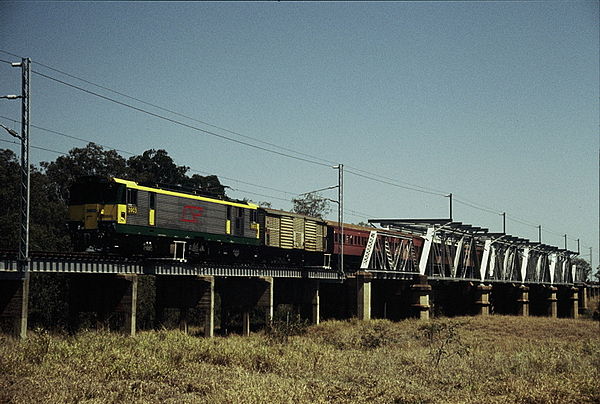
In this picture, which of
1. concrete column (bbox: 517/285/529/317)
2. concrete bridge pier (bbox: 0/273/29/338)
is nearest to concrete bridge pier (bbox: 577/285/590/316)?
concrete column (bbox: 517/285/529/317)

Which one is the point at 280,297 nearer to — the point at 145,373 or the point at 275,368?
the point at 275,368

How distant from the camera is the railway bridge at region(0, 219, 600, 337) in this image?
1443 inches

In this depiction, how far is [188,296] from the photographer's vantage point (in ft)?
151

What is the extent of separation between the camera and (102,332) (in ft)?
112

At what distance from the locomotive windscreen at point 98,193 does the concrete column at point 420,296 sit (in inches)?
1321

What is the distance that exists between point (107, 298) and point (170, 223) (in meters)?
5.71

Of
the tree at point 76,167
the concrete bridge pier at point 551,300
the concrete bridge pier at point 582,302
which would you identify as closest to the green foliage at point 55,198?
the tree at point 76,167

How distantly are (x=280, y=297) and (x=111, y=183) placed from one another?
22.9 metres

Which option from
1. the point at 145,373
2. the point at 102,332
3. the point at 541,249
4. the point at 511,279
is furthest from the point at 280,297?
the point at 541,249

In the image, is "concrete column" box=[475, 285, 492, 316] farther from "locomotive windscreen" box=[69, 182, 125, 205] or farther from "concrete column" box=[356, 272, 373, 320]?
"locomotive windscreen" box=[69, 182, 125, 205]

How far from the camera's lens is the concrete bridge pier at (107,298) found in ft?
127

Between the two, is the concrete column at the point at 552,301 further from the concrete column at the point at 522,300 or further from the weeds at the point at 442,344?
the weeds at the point at 442,344

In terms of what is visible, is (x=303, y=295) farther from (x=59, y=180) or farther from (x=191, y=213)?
(x=59, y=180)

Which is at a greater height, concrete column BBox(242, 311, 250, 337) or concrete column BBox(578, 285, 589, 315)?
concrete column BBox(242, 311, 250, 337)
